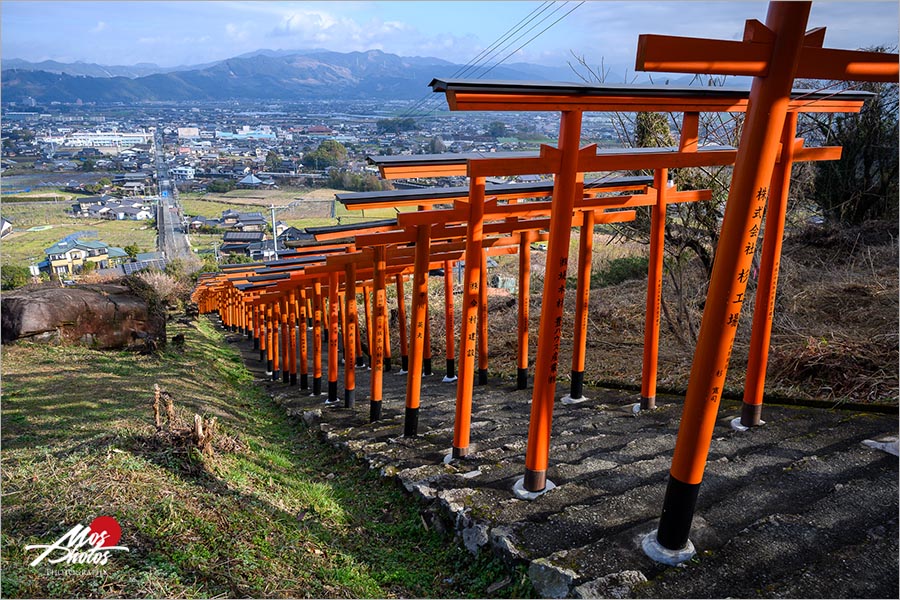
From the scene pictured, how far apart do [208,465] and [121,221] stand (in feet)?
191

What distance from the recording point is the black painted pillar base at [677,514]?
3568 mm

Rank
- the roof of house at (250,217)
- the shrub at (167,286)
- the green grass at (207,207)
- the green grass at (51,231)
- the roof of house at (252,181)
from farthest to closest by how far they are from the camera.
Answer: the roof of house at (252,181) → the green grass at (207,207) → the roof of house at (250,217) → the green grass at (51,231) → the shrub at (167,286)

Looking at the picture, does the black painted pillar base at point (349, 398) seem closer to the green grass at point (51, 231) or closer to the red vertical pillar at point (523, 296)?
the red vertical pillar at point (523, 296)

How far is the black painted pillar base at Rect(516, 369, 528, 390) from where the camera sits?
28.9 feet

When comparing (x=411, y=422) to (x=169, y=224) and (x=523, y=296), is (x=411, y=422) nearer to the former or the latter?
(x=523, y=296)

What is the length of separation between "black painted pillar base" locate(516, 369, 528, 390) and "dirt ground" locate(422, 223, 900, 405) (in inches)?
36.5

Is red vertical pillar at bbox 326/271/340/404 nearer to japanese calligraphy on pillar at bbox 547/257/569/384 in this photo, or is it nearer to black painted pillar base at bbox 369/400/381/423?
black painted pillar base at bbox 369/400/381/423

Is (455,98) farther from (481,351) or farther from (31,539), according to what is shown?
(481,351)

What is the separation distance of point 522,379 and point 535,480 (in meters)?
4.13

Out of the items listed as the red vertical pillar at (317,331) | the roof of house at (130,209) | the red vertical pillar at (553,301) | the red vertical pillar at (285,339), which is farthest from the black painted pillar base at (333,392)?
the roof of house at (130,209)

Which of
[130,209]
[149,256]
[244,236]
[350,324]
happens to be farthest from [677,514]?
[130,209]

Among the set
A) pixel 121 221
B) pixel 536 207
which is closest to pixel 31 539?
pixel 536 207

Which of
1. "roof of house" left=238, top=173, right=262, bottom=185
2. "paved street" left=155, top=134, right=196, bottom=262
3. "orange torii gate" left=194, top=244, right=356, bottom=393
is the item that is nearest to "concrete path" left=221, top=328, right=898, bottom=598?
"orange torii gate" left=194, top=244, right=356, bottom=393

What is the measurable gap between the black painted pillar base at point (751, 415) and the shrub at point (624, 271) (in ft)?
42.0
